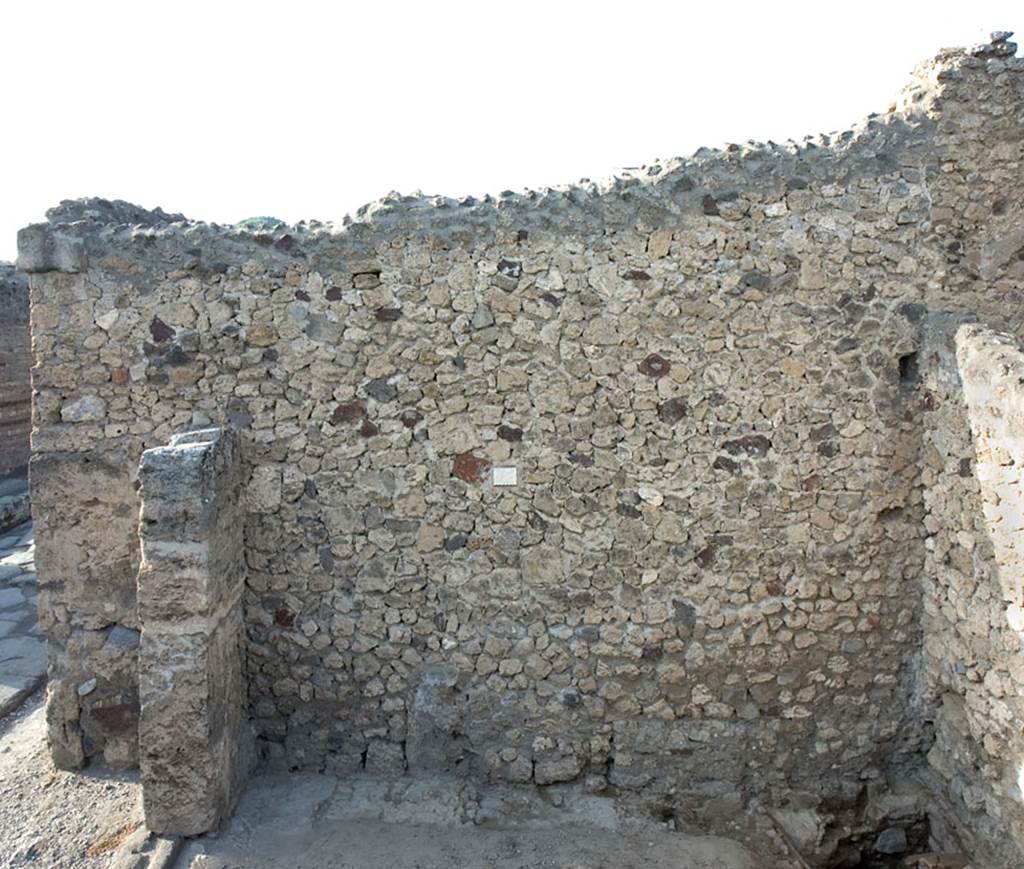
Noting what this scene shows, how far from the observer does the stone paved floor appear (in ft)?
17.5

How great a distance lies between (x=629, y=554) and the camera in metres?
4.10

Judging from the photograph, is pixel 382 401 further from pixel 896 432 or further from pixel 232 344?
pixel 896 432

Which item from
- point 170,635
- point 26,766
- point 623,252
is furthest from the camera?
point 26,766

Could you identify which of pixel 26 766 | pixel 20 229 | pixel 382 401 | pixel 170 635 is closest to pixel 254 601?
pixel 170 635

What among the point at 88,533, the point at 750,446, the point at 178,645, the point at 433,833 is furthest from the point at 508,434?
the point at 88,533

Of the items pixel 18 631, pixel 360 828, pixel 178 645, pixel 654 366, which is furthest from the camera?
pixel 18 631

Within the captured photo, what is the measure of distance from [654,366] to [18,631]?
17.0ft

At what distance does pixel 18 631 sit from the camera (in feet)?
20.6

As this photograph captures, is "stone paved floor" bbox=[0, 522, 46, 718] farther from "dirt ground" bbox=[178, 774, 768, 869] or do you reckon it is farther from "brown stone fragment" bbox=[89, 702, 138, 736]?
"dirt ground" bbox=[178, 774, 768, 869]

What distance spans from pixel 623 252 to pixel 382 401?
1353 mm

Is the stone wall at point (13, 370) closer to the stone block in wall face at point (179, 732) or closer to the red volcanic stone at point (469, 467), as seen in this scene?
the stone block in wall face at point (179, 732)

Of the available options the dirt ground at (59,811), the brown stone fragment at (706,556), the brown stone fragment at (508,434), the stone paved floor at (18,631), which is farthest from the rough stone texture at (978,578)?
the stone paved floor at (18,631)

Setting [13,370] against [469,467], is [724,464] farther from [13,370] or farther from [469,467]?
[13,370]

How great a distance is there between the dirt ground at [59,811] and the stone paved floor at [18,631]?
846mm
